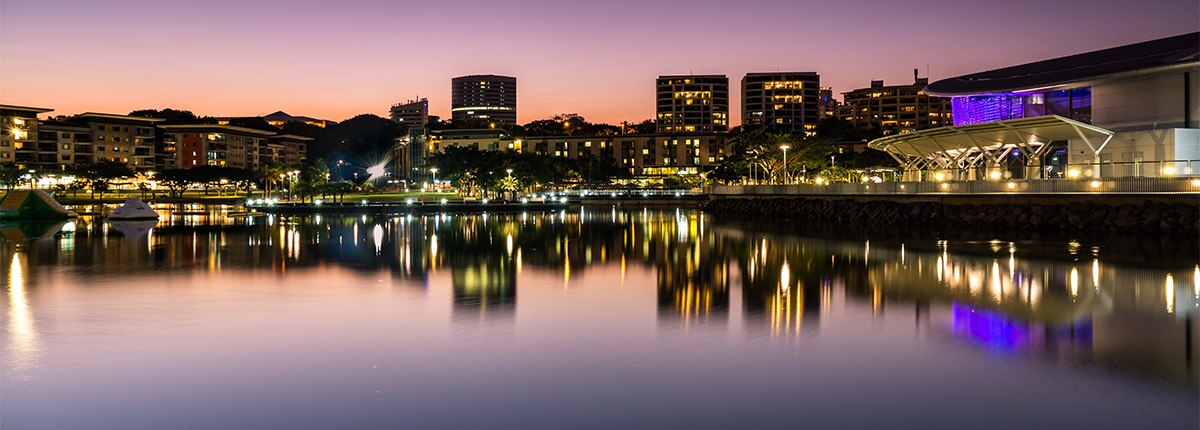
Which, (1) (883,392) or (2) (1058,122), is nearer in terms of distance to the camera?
(1) (883,392)

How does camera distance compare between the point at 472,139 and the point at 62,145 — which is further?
the point at 472,139

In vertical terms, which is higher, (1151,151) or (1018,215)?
(1151,151)

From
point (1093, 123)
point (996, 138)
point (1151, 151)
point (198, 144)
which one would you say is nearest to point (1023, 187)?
point (996, 138)

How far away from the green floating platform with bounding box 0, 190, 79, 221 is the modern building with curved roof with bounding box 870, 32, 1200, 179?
2067 inches

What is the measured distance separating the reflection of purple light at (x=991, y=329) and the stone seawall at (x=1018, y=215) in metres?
23.0

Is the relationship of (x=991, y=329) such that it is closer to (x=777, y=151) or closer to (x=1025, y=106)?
(x=1025, y=106)

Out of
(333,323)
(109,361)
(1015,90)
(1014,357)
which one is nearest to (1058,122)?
(1015,90)

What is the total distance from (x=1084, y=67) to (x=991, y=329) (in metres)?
52.8

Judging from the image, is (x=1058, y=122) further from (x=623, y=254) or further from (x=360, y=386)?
(x=360, y=386)

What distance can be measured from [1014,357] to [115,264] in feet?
71.9

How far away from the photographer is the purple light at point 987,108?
6731 centimetres

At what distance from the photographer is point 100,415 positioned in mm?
8188

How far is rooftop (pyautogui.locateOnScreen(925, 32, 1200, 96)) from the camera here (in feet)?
163

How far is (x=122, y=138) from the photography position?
16100 centimetres
